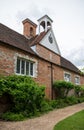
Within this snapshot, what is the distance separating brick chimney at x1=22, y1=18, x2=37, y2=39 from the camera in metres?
20.2

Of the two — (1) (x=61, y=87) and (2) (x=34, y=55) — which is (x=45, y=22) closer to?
(2) (x=34, y=55)

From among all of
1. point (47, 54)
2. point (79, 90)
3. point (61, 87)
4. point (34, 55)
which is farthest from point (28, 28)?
point (79, 90)

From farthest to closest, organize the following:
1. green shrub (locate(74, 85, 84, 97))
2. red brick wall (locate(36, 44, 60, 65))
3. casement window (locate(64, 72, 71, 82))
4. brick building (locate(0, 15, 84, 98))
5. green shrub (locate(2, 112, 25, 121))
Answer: green shrub (locate(74, 85, 84, 97)), casement window (locate(64, 72, 71, 82)), red brick wall (locate(36, 44, 60, 65)), brick building (locate(0, 15, 84, 98)), green shrub (locate(2, 112, 25, 121))

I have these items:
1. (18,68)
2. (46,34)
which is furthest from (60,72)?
(18,68)

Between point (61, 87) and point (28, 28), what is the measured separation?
8.50 meters

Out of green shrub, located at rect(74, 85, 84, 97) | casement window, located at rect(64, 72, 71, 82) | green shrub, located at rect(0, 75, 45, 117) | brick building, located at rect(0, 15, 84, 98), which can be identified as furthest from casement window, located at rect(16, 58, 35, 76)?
green shrub, located at rect(74, 85, 84, 97)

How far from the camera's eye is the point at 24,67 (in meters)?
13.9

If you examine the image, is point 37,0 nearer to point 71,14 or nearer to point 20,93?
point 71,14

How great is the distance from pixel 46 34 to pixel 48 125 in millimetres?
12281

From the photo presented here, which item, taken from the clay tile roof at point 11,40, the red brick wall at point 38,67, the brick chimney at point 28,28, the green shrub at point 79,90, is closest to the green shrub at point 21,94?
the red brick wall at point 38,67

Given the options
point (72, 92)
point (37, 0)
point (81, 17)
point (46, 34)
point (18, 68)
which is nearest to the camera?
point (37, 0)

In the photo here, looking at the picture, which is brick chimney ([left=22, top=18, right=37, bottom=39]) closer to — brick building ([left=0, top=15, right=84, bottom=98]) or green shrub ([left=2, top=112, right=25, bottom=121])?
brick building ([left=0, top=15, right=84, bottom=98])

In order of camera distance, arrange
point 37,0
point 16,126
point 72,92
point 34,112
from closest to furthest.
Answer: point 16,126, point 37,0, point 34,112, point 72,92

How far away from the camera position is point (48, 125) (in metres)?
8.12
